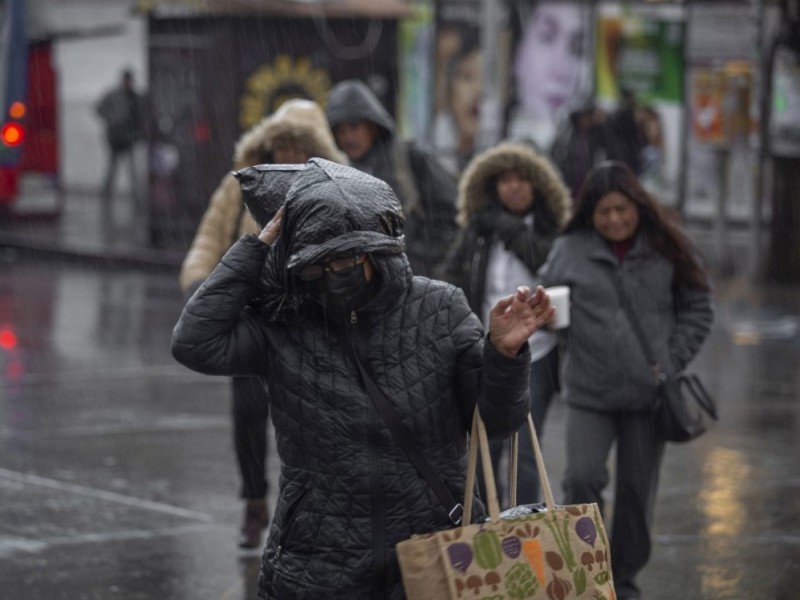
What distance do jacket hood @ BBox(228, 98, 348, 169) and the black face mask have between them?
9.31ft

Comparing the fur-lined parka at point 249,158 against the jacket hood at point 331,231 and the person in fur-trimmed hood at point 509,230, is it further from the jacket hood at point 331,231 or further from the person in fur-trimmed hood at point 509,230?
the jacket hood at point 331,231

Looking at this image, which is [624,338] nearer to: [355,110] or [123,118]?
[355,110]

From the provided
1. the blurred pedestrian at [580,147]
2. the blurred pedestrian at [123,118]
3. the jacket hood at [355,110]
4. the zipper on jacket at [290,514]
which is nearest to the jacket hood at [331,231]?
the zipper on jacket at [290,514]

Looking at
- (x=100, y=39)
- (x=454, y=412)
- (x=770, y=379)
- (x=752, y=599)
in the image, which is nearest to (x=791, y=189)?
(x=770, y=379)

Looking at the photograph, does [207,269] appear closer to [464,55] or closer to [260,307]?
[260,307]

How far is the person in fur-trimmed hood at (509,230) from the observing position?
6801mm

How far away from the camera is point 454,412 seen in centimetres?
386

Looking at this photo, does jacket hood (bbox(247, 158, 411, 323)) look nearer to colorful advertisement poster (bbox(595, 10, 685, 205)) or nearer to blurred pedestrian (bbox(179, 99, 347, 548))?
blurred pedestrian (bbox(179, 99, 347, 548))

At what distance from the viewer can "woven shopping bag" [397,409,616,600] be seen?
348cm

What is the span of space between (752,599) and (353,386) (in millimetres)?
2998

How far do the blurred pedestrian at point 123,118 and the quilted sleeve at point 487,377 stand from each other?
18.9m

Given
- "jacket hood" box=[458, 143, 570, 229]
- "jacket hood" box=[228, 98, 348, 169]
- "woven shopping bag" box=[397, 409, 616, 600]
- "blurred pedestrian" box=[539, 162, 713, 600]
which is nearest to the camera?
"woven shopping bag" box=[397, 409, 616, 600]

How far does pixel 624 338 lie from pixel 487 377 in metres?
2.38

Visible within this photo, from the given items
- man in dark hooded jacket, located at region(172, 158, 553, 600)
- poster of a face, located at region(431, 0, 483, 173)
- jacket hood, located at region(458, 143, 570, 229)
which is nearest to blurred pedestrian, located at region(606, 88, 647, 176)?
poster of a face, located at region(431, 0, 483, 173)
